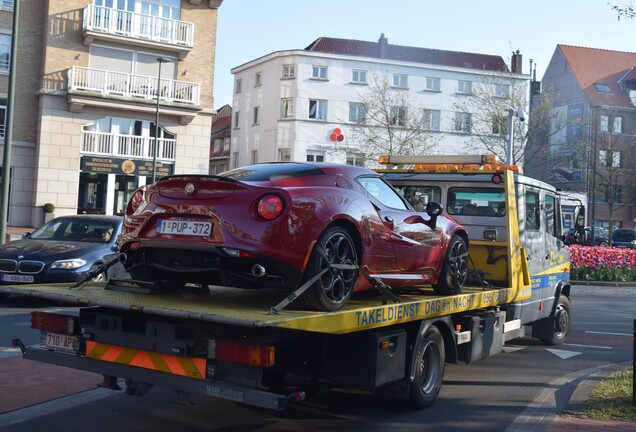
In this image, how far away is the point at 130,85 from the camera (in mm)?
34188

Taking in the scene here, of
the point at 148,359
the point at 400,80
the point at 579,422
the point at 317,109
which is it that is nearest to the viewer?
the point at 148,359

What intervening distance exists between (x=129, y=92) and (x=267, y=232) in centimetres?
3057

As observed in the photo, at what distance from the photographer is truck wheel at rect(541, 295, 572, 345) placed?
10922mm

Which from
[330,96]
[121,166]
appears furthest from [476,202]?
[330,96]

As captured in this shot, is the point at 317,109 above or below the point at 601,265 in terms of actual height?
above

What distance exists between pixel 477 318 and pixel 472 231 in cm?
170

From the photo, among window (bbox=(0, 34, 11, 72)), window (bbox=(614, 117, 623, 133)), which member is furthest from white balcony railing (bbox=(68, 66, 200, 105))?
window (bbox=(614, 117, 623, 133))

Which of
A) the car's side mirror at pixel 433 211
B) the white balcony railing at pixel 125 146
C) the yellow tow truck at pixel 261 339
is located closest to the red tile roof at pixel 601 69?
the white balcony railing at pixel 125 146

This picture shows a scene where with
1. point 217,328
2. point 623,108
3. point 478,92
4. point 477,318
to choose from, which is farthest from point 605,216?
point 217,328

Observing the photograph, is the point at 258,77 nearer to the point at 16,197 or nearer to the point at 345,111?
the point at 345,111

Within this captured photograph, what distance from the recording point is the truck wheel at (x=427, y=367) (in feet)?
21.1

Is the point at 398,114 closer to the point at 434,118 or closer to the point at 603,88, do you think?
the point at 434,118

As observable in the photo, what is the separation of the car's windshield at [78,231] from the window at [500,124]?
25.2 meters

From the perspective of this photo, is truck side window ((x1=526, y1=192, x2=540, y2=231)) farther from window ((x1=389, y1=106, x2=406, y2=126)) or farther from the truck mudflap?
A: window ((x1=389, y1=106, x2=406, y2=126))
